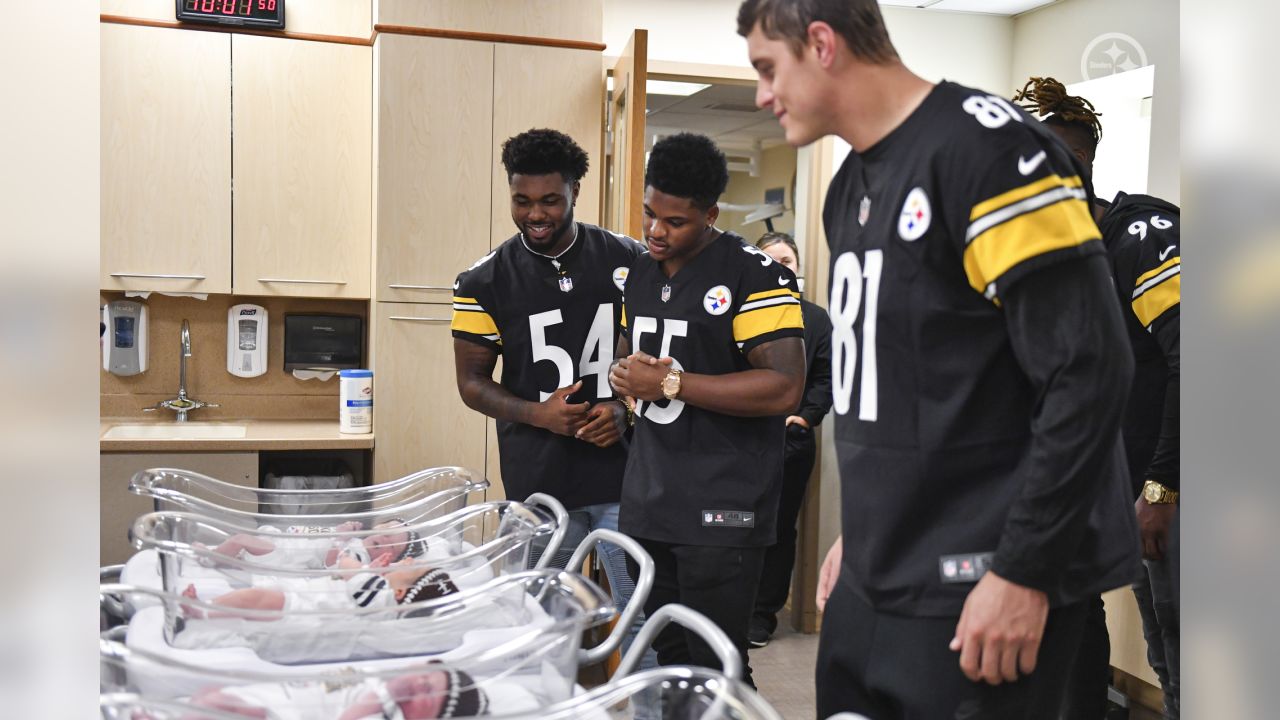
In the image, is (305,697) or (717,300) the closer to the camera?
(305,697)

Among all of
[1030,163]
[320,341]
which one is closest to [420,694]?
[1030,163]

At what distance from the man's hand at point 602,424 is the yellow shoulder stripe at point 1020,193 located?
4.54ft

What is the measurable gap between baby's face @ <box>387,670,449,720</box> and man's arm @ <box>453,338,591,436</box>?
136 centimetres

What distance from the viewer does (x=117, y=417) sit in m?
3.85

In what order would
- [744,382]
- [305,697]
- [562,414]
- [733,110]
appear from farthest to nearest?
[733,110], [562,414], [744,382], [305,697]

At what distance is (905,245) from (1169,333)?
3.60 ft

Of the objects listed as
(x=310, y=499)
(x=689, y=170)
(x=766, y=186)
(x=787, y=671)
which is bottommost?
(x=787, y=671)

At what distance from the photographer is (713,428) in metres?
2.00

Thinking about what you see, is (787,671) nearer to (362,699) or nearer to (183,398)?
(183,398)

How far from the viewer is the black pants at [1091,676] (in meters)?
2.37

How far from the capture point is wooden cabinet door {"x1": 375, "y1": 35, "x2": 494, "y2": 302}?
355cm

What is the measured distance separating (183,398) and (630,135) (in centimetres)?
212

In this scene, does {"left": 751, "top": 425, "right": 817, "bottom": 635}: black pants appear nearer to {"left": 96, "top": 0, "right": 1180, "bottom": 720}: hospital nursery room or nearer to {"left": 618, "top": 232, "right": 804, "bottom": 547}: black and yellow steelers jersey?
{"left": 96, "top": 0, "right": 1180, "bottom": 720}: hospital nursery room

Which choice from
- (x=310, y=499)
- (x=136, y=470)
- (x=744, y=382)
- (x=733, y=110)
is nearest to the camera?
(x=744, y=382)
